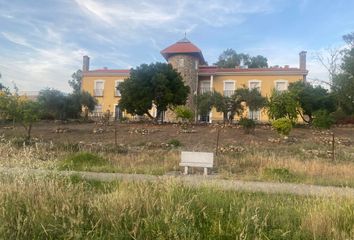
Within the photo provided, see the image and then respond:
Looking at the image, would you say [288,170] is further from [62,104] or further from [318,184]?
[62,104]

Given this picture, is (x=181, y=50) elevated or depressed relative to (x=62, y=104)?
elevated

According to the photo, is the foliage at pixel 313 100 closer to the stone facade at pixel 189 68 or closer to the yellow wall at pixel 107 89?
the stone facade at pixel 189 68

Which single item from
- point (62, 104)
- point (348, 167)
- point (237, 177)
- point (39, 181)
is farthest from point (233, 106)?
point (39, 181)

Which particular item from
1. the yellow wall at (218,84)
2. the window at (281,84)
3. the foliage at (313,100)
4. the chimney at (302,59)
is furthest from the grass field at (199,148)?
the chimney at (302,59)

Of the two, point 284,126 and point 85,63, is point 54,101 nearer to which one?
point 85,63

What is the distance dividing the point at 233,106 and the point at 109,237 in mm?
28471

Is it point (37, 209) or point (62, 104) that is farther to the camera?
point (62, 104)

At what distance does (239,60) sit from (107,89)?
22254 millimetres

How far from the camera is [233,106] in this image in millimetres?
32500

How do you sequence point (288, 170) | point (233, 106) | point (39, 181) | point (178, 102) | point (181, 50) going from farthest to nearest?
point (181, 50) → point (178, 102) → point (233, 106) → point (288, 170) → point (39, 181)

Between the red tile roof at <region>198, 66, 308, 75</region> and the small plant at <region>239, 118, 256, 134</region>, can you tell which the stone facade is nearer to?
the red tile roof at <region>198, 66, 308, 75</region>

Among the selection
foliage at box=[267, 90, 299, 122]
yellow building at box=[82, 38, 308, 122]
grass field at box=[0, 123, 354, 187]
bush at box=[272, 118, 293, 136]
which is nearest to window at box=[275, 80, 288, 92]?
yellow building at box=[82, 38, 308, 122]

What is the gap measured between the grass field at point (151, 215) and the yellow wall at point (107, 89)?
46037 millimetres

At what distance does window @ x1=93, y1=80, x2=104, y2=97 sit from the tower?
9338 millimetres
